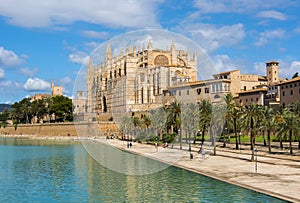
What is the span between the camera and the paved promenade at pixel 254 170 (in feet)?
73.1

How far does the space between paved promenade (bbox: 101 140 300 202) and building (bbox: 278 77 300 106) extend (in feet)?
59.9

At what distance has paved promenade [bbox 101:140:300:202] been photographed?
2228 cm

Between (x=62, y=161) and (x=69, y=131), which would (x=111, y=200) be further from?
(x=69, y=131)

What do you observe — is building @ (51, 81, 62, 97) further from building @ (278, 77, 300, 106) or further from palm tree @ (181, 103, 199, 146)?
palm tree @ (181, 103, 199, 146)

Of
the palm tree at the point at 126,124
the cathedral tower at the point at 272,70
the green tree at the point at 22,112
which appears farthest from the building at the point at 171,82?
the green tree at the point at 22,112

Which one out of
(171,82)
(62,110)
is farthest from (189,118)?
(62,110)

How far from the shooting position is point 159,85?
284 ft

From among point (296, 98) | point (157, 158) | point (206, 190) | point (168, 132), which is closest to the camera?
point (206, 190)

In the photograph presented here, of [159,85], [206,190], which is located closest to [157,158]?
[206,190]

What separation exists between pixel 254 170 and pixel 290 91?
31620 millimetres

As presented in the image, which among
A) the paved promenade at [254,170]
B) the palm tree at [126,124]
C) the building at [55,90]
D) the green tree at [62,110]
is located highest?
the building at [55,90]

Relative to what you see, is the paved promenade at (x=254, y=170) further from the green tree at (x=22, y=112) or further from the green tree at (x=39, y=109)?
the green tree at (x=22, y=112)

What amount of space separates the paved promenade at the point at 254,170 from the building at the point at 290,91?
18259 mm

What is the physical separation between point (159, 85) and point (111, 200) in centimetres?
6546
